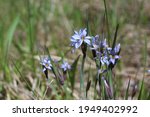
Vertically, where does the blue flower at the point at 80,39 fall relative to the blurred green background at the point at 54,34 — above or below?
above

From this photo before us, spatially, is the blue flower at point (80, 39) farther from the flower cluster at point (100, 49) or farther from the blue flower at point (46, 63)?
the blue flower at point (46, 63)

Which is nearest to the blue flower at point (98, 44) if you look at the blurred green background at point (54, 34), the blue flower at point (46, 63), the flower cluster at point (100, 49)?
the flower cluster at point (100, 49)

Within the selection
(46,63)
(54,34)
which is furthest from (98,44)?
(54,34)

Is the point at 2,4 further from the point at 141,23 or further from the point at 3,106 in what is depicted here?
the point at 3,106

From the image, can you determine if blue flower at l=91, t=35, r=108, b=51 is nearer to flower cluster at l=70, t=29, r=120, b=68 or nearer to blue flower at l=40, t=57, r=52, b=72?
flower cluster at l=70, t=29, r=120, b=68

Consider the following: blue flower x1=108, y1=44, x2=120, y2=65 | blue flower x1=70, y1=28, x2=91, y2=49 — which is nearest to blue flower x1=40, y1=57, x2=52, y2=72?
blue flower x1=70, y1=28, x2=91, y2=49

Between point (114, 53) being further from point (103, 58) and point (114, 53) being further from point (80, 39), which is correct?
point (80, 39)

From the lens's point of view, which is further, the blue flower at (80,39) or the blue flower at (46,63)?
the blue flower at (46,63)

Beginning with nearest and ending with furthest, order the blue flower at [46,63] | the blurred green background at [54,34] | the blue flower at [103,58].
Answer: the blue flower at [103,58] < the blue flower at [46,63] < the blurred green background at [54,34]

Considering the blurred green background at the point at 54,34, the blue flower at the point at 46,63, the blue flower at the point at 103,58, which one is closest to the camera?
the blue flower at the point at 103,58
